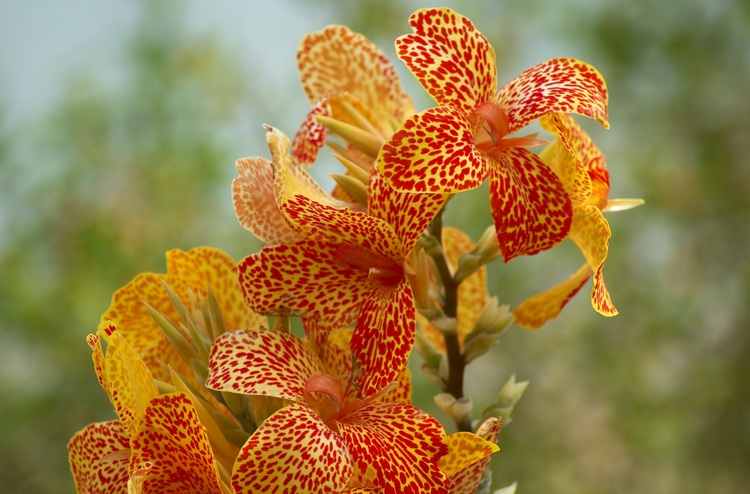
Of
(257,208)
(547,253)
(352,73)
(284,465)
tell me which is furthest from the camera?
(547,253)

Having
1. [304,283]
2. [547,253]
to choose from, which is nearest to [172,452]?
[304,283]

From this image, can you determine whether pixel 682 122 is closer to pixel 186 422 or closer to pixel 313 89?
pixel 313 89

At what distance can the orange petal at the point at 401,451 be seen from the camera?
0.47m

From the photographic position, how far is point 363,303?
52 centimetres

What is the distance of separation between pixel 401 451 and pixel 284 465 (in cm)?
6

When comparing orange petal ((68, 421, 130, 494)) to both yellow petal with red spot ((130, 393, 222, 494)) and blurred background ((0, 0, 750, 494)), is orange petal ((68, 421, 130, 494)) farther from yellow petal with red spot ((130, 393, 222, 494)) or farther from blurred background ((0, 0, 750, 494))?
blurred background ((0, 0, 750, 494))

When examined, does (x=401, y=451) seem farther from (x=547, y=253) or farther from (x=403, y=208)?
(x=547, y=253)

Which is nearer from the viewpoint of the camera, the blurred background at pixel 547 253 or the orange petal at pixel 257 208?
the orange petal at pixel 257 208

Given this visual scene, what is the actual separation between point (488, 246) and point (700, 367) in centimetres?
240

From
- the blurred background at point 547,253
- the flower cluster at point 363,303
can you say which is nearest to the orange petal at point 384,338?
the flower cluster at point 363,303

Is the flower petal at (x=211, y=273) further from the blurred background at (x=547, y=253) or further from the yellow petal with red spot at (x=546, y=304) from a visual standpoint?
the blurred background at (x=547, y=253)

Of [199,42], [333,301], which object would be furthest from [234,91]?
[333,301]

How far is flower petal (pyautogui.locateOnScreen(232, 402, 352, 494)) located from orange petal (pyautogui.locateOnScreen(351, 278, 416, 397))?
0.05 meters

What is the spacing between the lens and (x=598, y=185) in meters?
0.60
